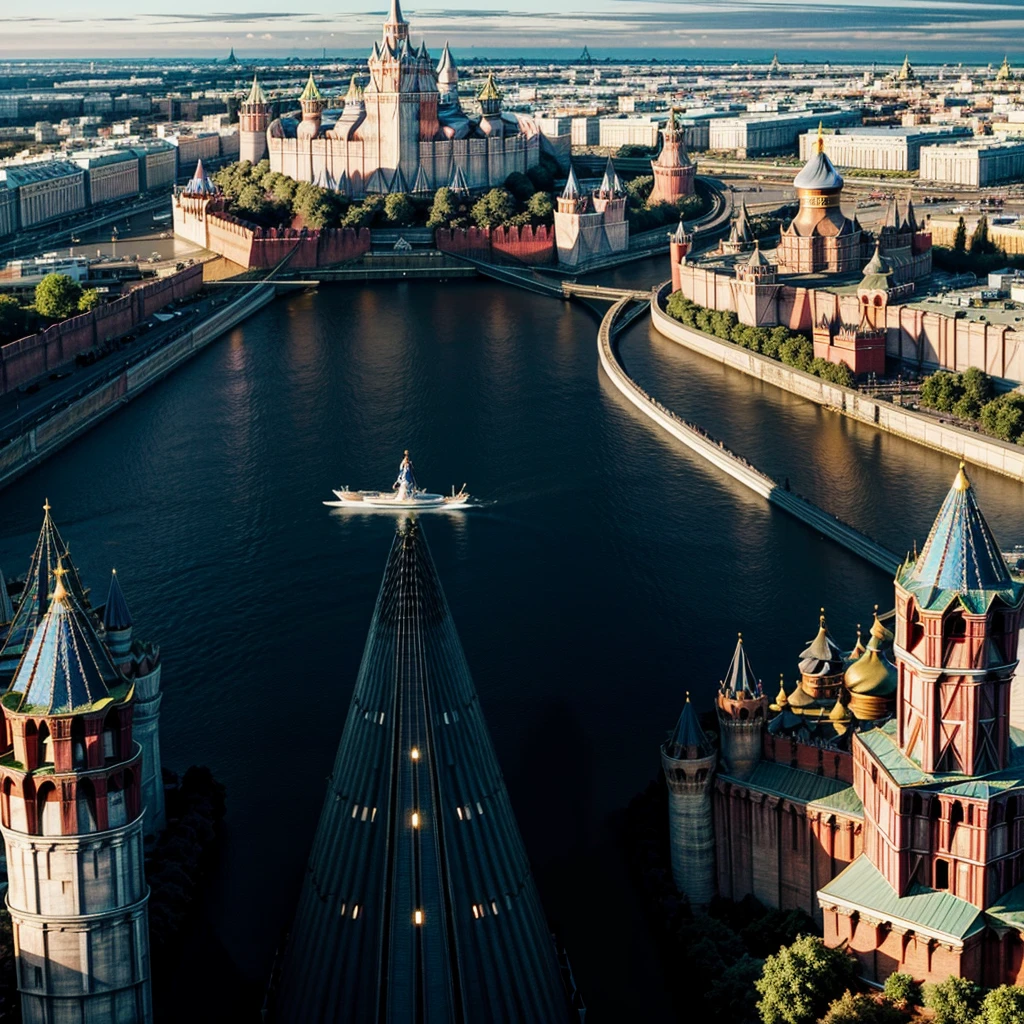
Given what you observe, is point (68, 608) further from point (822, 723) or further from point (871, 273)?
point (871, 273)

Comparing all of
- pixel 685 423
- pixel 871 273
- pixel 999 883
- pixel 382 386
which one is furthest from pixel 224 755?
pixel 871 273

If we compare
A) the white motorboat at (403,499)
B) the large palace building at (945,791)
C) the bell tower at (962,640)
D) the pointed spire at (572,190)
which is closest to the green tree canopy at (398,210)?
the pointed spire at (572,190)

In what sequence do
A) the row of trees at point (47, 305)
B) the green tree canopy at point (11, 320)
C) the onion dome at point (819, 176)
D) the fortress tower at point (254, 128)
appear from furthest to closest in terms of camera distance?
the fortress tower at point (254, 128) < the onion dome at point (819, 176) < the row of trees at point (47, 305) < the green tree canopy at point (11, 320)

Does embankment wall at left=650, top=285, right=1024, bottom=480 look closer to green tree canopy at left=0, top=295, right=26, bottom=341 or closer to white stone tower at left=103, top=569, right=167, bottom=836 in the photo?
green tree canopy at left=0, top=295, right=26, bottom=341

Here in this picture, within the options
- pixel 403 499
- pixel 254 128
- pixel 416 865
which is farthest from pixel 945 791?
pixel 254 128

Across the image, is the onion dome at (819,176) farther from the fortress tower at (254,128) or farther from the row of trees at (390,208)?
the fortress tower at (254,128)
